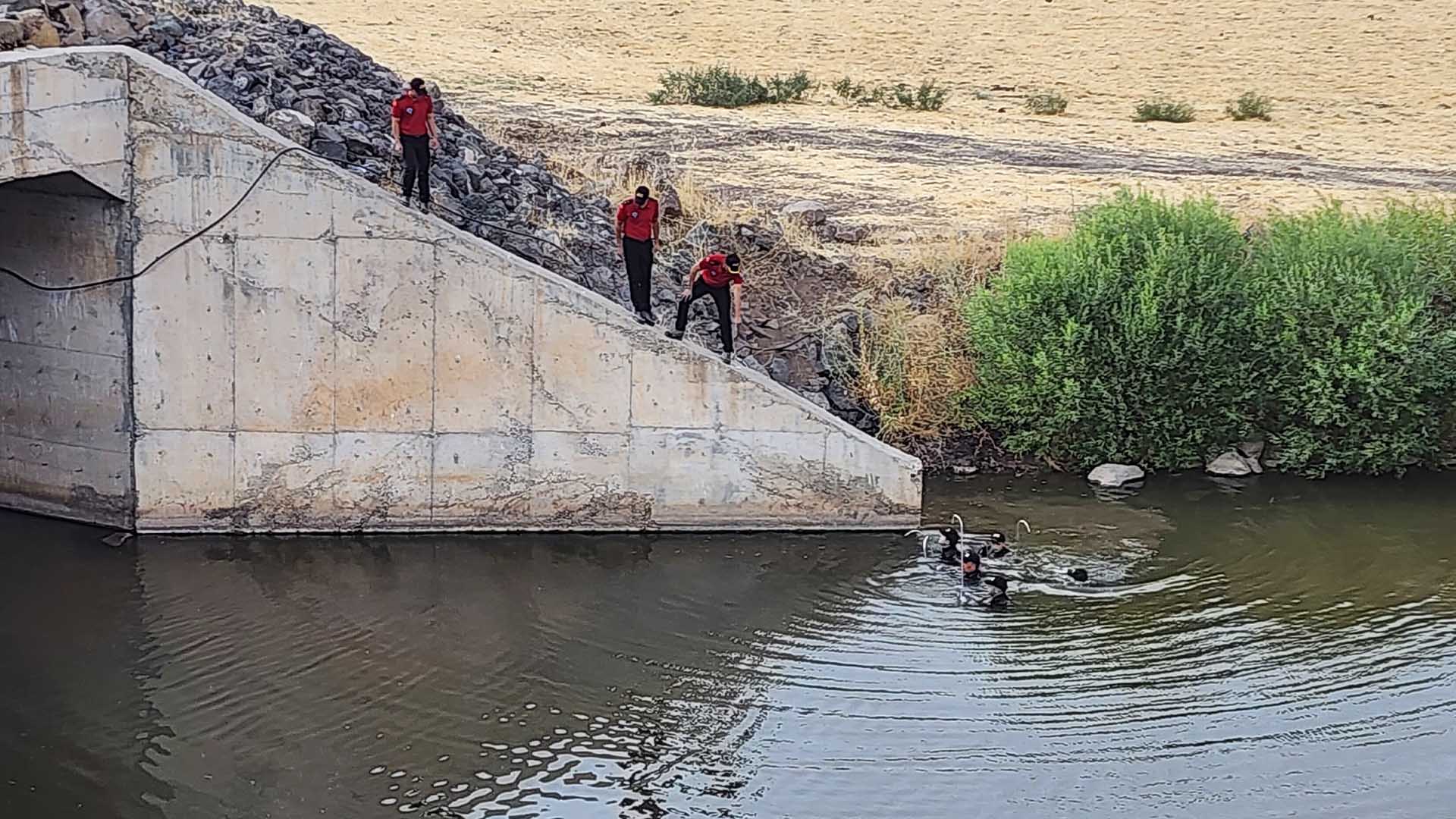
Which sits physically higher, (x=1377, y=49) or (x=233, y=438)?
(x=1377, y=49)

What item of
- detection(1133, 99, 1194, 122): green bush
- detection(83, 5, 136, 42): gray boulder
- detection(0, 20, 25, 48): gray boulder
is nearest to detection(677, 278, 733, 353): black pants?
detection(0, 20, 25, 48): gray boulder

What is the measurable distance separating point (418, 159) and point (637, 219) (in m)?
2.43

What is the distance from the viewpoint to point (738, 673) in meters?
15.5

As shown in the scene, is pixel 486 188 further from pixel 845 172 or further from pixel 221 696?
pixel 845 172

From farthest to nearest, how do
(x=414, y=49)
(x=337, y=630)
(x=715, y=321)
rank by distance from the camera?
(x=414, y=49) → (x=715, y=321) → (x=337, y=630)

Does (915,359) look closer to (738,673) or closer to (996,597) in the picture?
(996,597)

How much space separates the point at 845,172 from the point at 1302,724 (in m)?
18.5

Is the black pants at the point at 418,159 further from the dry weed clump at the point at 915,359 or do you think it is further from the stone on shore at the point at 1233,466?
the stone on shore at the point at 1233,466

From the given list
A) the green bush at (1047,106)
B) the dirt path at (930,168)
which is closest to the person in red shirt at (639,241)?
the dirt path at (930,168)

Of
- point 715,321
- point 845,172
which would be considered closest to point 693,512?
point 715,321

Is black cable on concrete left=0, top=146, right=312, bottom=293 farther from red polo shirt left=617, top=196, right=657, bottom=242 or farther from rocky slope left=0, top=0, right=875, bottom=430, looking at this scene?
red polo shirt left=617, top=196, right=657, bottom=242

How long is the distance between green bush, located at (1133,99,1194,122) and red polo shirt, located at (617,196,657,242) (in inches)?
934

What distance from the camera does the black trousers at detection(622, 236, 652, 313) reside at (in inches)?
719

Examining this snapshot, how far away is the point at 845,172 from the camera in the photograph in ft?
103
